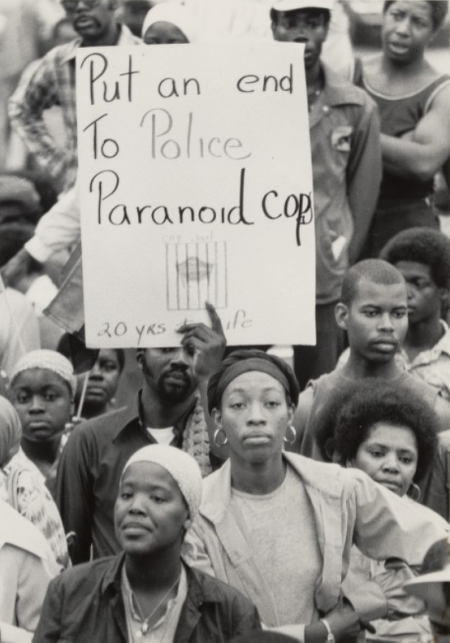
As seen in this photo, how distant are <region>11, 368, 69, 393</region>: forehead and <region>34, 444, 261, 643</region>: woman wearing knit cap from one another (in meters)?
0.93

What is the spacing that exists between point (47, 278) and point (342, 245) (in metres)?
1.05

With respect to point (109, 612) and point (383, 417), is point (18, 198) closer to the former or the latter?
point (383, 417)

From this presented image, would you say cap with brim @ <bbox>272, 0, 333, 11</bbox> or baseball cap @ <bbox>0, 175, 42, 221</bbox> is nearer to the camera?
cap with brim @ <bbox>272, 0, 333, 11</bbox>

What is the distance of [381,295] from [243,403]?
82 cm

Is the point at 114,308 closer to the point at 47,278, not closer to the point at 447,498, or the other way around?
the point at 47,278

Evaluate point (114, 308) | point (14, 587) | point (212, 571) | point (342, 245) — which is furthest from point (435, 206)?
point (14, 587)

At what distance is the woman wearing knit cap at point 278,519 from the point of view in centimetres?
561

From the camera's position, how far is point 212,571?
18.5 ft

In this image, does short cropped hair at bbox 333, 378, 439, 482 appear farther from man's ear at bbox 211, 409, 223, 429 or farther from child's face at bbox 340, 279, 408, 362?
man's ear at bbox 211, 409, 223, 429

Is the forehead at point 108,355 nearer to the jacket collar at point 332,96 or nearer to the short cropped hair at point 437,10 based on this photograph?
the jacket collar at point 332,96

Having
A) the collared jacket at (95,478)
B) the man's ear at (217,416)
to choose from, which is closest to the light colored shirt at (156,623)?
the man's ear at (217,416)

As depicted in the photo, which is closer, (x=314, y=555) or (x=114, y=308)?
(x=314, y=555)

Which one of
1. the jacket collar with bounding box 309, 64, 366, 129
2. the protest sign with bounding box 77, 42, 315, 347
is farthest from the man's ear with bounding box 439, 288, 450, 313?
the jacket collar with bounding box 309, 64, 366, 129

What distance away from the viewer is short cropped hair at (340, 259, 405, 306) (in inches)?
248
